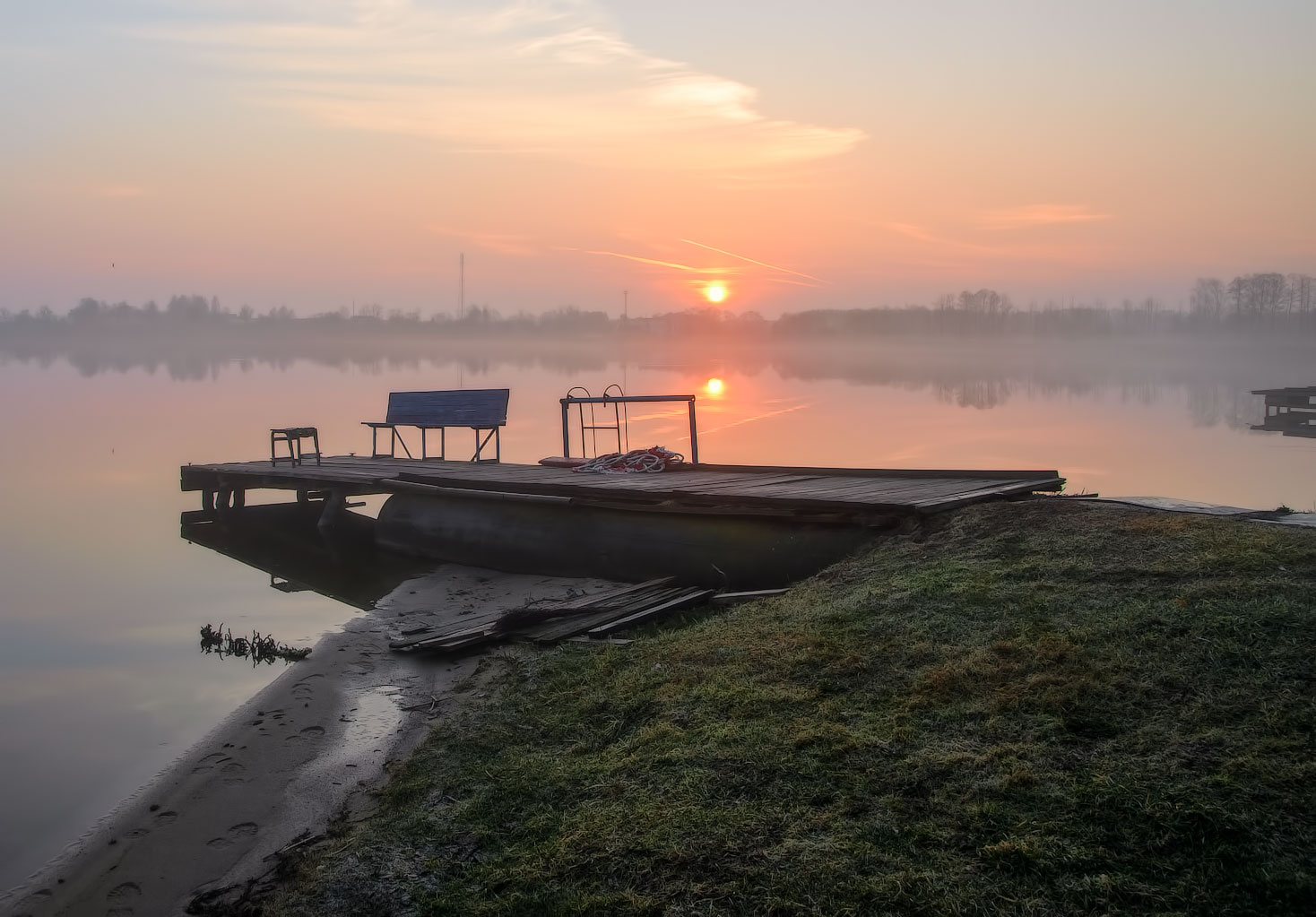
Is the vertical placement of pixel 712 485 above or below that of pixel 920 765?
above

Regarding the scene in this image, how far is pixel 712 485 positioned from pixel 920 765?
764 centimetres

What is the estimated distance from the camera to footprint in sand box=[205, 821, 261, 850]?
580 centimetres

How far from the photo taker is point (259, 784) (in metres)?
6.66

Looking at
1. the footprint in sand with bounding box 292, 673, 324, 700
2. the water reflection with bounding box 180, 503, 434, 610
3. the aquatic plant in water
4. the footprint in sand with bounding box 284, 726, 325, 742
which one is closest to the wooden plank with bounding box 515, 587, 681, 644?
the footprint in sand with bounding box 292, 673, 324, 700

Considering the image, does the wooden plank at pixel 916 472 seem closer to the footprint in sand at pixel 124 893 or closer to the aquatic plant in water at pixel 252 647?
the aquatic plant in water at pixel 252 647

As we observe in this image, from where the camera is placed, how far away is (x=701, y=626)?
27.6 feet

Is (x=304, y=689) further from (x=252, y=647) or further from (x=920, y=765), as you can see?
(x=920, y=765)

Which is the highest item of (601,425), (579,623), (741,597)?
(601,425)

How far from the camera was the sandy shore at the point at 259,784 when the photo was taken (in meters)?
5.49

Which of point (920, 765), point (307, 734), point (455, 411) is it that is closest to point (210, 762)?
point (307, 734)

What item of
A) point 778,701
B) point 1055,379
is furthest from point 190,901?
point 1055,379

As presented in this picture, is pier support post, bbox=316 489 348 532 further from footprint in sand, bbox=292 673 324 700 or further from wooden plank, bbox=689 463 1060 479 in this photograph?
footprint in sand, bbox=292 673 324 700

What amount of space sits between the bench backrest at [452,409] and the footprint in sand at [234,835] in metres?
12.6

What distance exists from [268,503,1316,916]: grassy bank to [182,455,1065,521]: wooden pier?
2.68m
